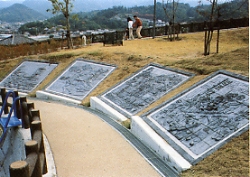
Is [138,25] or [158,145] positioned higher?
[138,25]

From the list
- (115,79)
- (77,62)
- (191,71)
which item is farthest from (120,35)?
(191,71)

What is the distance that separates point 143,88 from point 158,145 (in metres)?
3.02

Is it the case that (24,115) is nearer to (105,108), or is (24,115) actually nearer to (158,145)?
(105,108)

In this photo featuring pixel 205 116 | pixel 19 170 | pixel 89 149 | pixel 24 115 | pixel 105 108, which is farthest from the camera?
pixel 105 108

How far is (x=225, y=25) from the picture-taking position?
69.9 feet

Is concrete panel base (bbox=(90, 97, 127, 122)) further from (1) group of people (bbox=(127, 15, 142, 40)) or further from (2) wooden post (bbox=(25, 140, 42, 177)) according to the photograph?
(1) group of people (bbox=(127, 15, 142, 40))

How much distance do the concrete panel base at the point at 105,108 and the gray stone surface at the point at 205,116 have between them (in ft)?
3.24

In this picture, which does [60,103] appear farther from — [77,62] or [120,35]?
[120,35]

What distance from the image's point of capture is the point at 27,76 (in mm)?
12281

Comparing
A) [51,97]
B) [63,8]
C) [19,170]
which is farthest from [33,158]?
[63,8]

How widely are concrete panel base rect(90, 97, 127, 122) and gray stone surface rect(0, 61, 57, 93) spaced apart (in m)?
3.89

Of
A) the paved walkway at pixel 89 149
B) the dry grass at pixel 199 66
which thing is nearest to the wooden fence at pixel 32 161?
the paved walkway at pixel 89 149

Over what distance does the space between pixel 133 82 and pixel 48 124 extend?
3.03m

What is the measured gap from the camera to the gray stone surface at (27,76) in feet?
38.2
